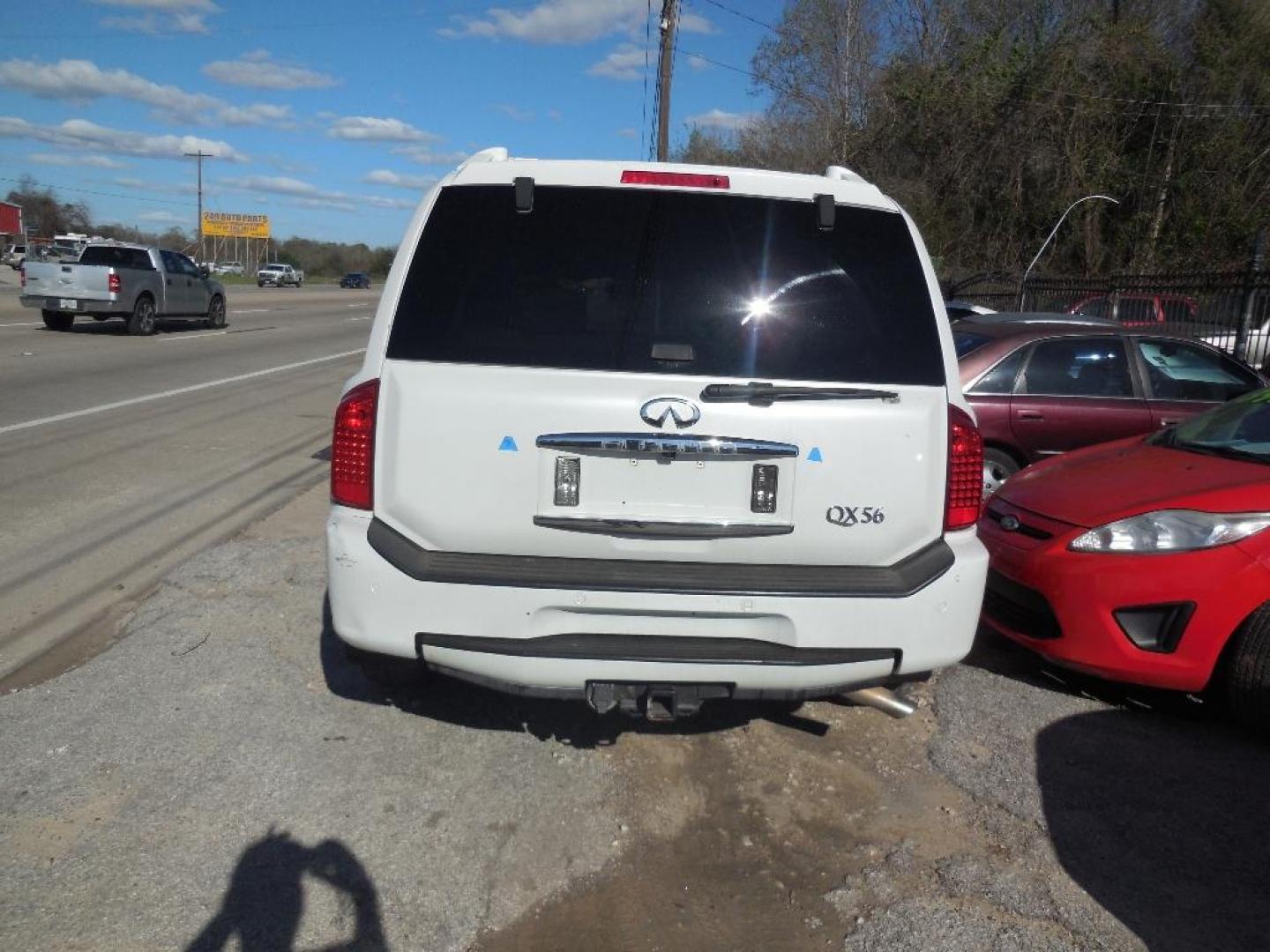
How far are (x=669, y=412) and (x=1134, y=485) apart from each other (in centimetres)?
260

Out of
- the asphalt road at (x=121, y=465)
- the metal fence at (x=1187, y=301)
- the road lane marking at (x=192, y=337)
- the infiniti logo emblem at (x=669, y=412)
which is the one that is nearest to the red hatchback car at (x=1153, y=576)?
the infiniti logo emblem at (x=669, y=412)

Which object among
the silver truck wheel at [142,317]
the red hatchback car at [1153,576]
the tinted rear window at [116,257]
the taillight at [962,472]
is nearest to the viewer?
the taillight at [962,472]

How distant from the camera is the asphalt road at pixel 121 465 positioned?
17.3ft

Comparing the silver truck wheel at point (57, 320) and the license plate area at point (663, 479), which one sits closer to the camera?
the license plate area at point (663, 479)

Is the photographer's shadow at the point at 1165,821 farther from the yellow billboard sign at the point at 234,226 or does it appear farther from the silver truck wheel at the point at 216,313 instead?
the yellow billboard sign at the point at 234,226

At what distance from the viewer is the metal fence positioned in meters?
15.1

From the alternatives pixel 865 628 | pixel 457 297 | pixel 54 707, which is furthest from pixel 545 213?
pixel 54 707

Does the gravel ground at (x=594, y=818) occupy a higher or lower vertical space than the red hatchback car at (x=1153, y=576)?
lower

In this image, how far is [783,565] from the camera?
125 inches

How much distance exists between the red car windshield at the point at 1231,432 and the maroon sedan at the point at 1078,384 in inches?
75.7

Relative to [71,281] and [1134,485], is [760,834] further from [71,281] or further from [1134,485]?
[71,281]

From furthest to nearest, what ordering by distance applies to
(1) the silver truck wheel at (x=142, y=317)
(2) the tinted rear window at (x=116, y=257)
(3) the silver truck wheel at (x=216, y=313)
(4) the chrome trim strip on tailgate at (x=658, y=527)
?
(3) the silver truck wheel at (x=216, y=313) → (1) the silver truck wheel at (x=142, y=317) → (2) the tinted rear window at (x=116, y=257) → (4) the chrome trim strip on tailgate at (x=658, y=527)

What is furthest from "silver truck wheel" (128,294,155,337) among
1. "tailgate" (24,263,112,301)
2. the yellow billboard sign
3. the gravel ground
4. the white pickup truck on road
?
the yellow billboard sign

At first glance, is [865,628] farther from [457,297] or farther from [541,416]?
[457,297]
